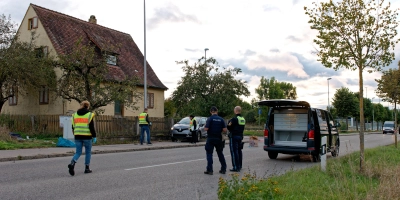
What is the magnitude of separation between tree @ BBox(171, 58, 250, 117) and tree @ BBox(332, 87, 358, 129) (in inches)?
1226

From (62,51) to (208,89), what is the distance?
13053mm

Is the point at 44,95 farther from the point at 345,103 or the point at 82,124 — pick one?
the point at 345,103

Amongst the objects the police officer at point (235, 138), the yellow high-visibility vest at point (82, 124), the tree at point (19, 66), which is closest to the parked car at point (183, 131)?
the tree at point (19, 66)

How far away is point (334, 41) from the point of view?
1103cm

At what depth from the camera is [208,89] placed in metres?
35.6

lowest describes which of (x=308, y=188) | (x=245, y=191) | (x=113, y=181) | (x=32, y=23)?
(x=113, y=181)

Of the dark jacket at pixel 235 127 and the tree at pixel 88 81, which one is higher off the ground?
the tree at pixel 88 81

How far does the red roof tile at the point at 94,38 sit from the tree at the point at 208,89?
93.6 inches

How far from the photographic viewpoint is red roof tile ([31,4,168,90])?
2917 centimetres

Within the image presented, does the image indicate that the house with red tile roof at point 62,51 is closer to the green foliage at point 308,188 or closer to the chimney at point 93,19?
the chimney at point 93,19

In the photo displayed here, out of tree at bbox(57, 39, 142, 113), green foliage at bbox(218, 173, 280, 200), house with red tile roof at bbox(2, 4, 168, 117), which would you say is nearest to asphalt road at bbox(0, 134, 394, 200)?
green foliage at bbox(218, 173, 280, 200)

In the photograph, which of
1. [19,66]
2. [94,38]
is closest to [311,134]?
[19,66]

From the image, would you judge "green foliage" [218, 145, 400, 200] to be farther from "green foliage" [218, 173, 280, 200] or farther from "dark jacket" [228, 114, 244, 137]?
"dark jacket" [228, 114, 244, 137]

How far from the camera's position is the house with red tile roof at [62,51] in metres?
28.4
